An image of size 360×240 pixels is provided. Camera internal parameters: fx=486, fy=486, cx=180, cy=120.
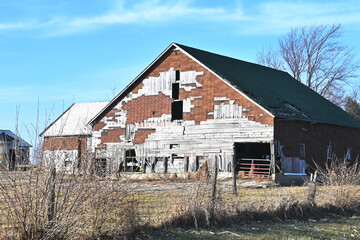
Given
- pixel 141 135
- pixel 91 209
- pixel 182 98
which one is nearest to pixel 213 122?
pixel 182 98

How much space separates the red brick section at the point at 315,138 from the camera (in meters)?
28.5

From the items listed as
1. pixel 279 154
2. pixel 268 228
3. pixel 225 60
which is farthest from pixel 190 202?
pixel 225 60

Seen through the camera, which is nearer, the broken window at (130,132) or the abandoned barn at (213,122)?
the abandoned barn at (213,122)

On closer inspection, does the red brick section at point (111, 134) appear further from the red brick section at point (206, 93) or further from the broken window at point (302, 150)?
the broken window at point (302, 150)

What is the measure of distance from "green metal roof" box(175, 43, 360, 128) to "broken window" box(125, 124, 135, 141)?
21.4ft

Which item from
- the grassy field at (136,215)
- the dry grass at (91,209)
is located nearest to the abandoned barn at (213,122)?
the grassy field at (136,215)

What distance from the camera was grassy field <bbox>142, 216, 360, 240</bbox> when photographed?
1031cm

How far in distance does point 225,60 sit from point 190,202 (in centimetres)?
2444

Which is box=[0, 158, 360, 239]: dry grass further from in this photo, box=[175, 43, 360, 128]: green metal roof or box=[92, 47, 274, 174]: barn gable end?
box=[175, 43, 360, 128]: green metal roof

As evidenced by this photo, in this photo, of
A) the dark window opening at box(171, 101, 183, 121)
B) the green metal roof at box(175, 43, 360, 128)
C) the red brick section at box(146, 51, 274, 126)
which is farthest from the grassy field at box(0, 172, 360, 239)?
the dark window opening at box(171, 101, 183, 121)

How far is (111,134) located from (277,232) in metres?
24.1

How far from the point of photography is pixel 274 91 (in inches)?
1277

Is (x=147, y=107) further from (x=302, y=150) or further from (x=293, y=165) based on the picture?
(x=302, y=150)

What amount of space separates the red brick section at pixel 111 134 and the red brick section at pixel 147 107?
98cm
